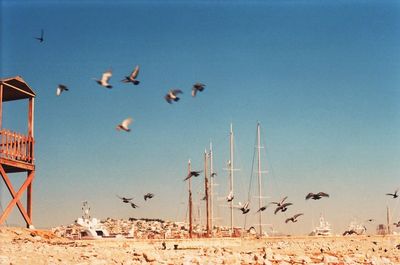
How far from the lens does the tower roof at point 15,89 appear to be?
1049 inches

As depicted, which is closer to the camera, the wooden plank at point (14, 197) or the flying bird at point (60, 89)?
the flying bird at point (60, 89)

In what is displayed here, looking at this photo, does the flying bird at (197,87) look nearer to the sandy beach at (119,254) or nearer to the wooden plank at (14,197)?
the sandy beach at (119,254)

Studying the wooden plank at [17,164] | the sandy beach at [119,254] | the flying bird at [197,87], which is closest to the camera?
the sandy beach at [119,254]

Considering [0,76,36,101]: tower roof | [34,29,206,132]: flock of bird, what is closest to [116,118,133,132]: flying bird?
[34,29,206,132]: flock of bird

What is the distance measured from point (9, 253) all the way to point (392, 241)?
38.0 meters

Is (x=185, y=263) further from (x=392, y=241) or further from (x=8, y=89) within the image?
(x=392, y=241)

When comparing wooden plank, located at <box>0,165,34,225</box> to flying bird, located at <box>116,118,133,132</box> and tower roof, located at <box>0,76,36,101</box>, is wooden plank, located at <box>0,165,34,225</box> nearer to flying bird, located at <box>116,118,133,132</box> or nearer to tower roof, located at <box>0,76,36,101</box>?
tower roof, located at <box>0,76,36,101</box>

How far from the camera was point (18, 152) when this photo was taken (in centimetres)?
2719

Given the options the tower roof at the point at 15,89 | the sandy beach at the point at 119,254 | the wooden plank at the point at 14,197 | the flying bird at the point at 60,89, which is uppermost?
the tower roof at the point at 15,89

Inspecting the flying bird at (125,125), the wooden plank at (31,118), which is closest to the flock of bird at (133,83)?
the flying bird at (125,125)

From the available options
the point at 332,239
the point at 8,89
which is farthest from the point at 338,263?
the point at 332,239

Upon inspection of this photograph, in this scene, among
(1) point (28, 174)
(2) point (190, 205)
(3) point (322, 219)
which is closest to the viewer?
(1) point (28, 174)

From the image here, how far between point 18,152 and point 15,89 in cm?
302

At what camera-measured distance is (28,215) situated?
91.1 feet
